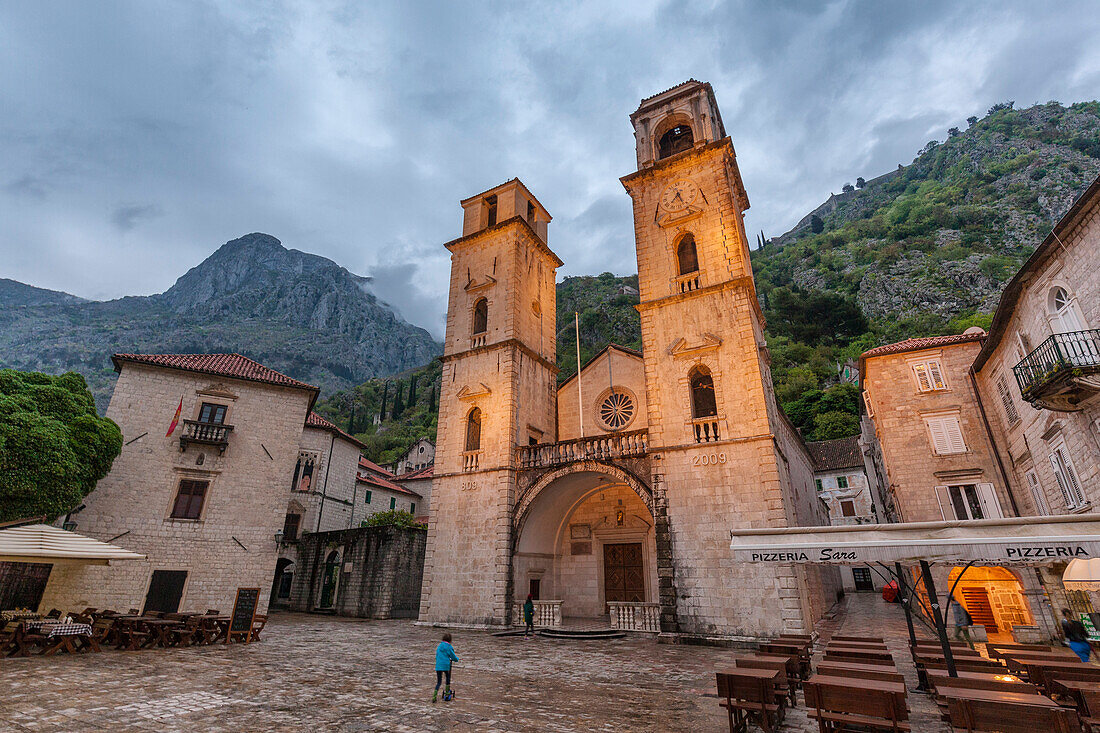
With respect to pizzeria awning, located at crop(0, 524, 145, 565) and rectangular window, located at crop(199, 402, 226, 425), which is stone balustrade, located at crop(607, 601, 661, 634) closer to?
pizzeria awning, located at crop(0, 524, 145, 565)

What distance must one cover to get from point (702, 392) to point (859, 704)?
11909 mm

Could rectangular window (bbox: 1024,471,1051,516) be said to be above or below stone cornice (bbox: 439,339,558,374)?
below

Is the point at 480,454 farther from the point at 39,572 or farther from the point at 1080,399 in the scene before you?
the point at 1080,399

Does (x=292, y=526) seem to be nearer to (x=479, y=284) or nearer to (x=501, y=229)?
(x=479, y=284)

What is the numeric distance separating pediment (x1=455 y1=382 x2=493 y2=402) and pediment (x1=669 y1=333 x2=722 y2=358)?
24.5ft

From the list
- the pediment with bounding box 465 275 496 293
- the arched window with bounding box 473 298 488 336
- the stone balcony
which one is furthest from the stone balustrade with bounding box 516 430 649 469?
the stone balcony

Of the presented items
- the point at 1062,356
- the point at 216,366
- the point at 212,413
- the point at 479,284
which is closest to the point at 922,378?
the point at 1062,356

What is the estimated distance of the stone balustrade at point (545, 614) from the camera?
52.9ft

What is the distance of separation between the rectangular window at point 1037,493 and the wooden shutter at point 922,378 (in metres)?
4.05

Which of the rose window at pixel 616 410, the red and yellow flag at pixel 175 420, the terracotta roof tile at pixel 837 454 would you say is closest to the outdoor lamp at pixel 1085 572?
the rose window at pixel 616 410

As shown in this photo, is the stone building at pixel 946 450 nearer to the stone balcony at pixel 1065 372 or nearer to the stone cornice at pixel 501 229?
the stone balcony at pixel 1065 372

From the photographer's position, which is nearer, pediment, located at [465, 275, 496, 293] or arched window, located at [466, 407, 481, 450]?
arched window, located at [466, 407, 481, 450]

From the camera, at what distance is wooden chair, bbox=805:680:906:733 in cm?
473

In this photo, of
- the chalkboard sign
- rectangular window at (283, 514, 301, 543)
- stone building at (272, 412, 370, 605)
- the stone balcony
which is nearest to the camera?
the stone balcony
